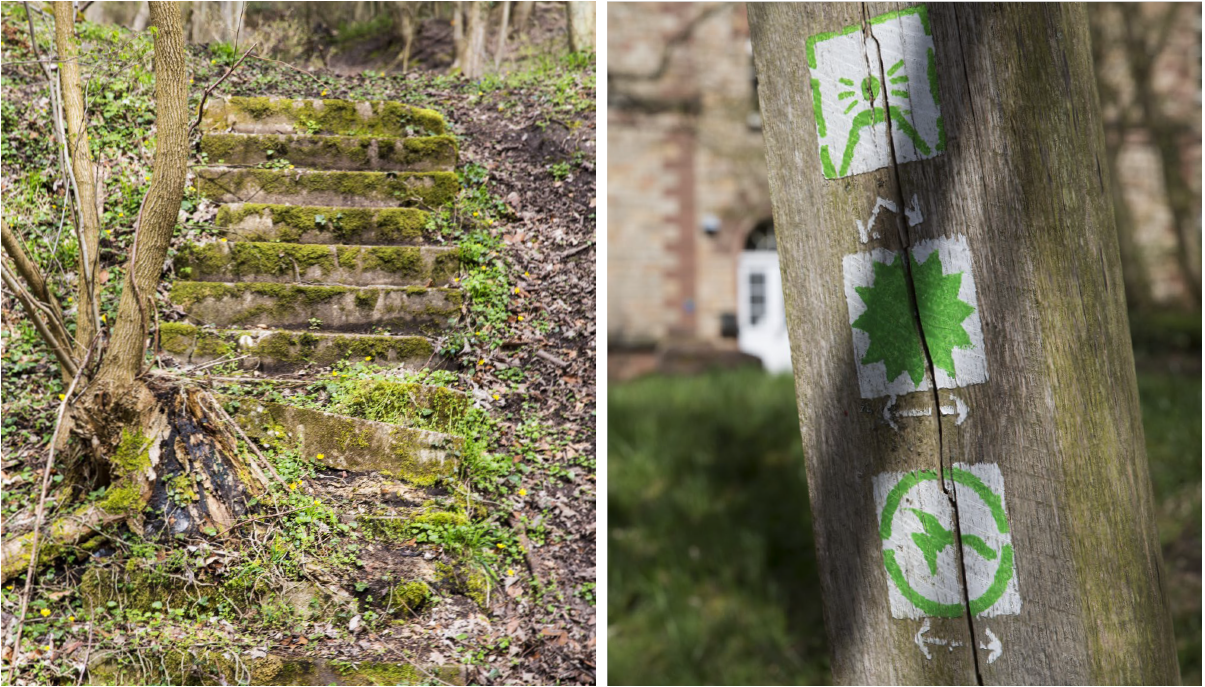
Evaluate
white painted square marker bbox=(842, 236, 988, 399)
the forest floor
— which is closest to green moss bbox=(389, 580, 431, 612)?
the forest floor

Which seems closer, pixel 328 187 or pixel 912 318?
pixel 912 318

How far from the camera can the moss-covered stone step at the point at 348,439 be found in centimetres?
165

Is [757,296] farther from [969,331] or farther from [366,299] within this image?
[969,331]

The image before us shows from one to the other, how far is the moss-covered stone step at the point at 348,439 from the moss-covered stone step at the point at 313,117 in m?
0.62

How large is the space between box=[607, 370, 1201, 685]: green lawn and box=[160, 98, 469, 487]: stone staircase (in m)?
2.07

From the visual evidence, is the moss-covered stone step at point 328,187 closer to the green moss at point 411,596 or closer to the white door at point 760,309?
the green moss at point 411,596

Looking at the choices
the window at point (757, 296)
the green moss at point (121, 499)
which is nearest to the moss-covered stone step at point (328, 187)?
the green moss at point (121, 499)

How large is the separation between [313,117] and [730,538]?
9.43ft

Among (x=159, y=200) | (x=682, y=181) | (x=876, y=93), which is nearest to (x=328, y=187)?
(x=159, y=200)

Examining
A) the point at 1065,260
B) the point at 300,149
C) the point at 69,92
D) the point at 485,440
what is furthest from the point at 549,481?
the point at 69,92

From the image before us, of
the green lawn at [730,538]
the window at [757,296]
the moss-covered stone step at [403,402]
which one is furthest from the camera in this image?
the window at [757,296]

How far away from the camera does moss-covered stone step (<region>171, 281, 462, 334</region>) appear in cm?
171

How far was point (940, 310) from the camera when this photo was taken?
48.3 inches

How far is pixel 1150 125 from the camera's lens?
7.74 meters
